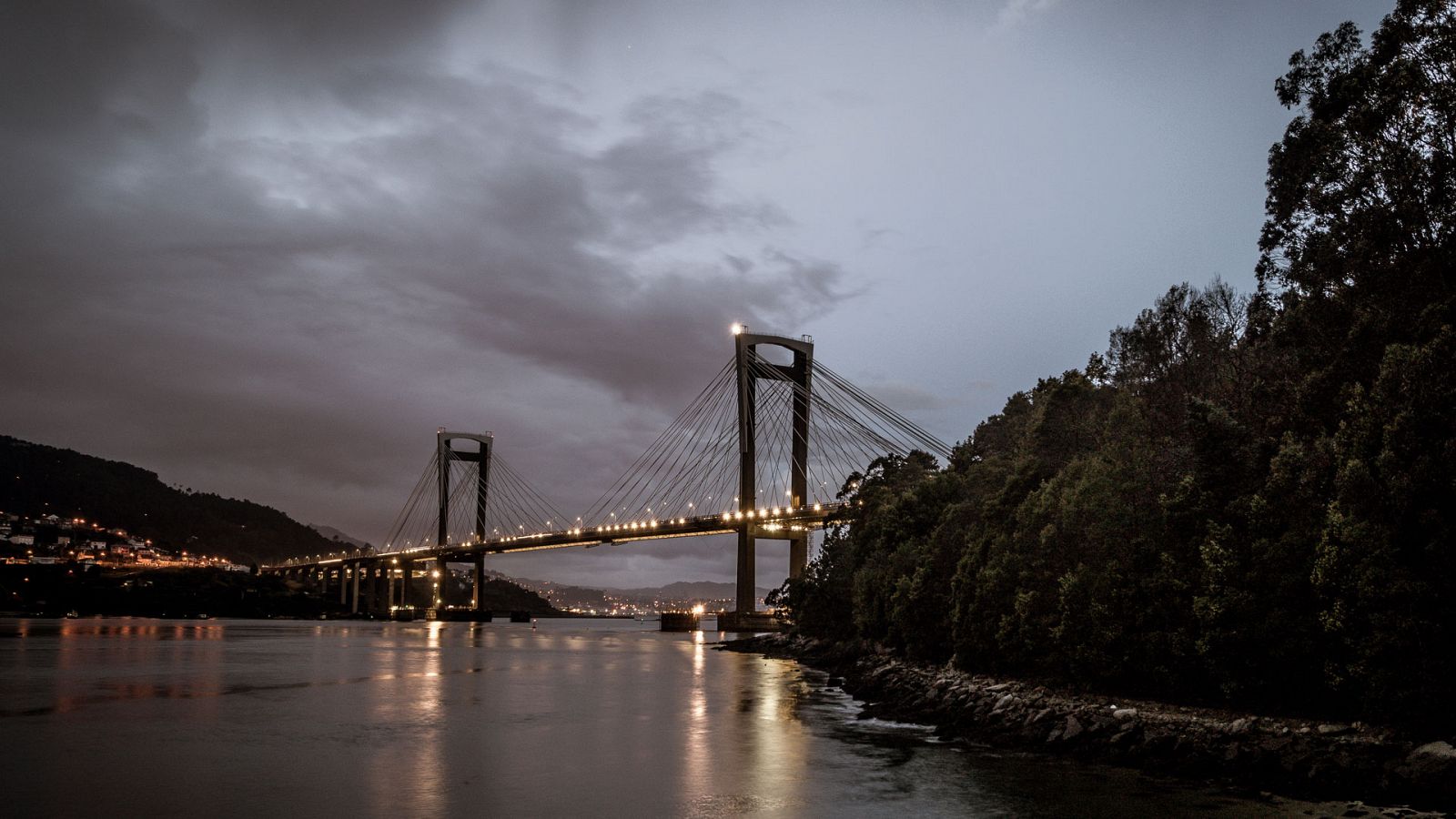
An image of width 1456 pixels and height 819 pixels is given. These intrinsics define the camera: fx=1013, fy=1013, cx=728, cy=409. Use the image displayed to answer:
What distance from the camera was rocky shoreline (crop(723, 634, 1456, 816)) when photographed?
15500 millimetres

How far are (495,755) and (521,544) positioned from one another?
3587 inches

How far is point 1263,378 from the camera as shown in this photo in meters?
26.1

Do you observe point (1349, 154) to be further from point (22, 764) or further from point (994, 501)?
point (22, 764)

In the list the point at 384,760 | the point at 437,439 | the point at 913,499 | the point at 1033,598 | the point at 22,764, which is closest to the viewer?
the point at 22,764

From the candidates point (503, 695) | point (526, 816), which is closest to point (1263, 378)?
point (526, 816)

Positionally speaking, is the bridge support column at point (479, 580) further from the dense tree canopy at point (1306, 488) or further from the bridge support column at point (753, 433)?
the dense tree canopy at point (1306, 488)

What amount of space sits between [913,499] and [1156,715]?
2959 cm

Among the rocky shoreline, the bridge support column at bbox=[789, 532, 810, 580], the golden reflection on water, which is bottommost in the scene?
the golden reflection on water

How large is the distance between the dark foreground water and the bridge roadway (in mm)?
30801

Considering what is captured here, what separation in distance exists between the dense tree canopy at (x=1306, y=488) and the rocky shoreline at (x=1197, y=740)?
31.7 inches

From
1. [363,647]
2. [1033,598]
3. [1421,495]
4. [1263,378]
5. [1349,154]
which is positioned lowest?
[363,647]

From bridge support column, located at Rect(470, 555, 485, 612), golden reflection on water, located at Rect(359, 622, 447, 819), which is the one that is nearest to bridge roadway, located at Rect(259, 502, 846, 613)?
bridge support column, located at Rect(470, 555, 485, 612)

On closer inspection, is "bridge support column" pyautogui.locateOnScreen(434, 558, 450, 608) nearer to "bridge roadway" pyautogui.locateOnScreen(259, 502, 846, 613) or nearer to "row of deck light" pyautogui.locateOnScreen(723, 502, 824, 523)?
"bridge roadway" pyautogui.locateOnScreen(259, 502, 846, 613)

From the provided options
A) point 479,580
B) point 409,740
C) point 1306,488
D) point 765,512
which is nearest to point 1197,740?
point 1306,488
